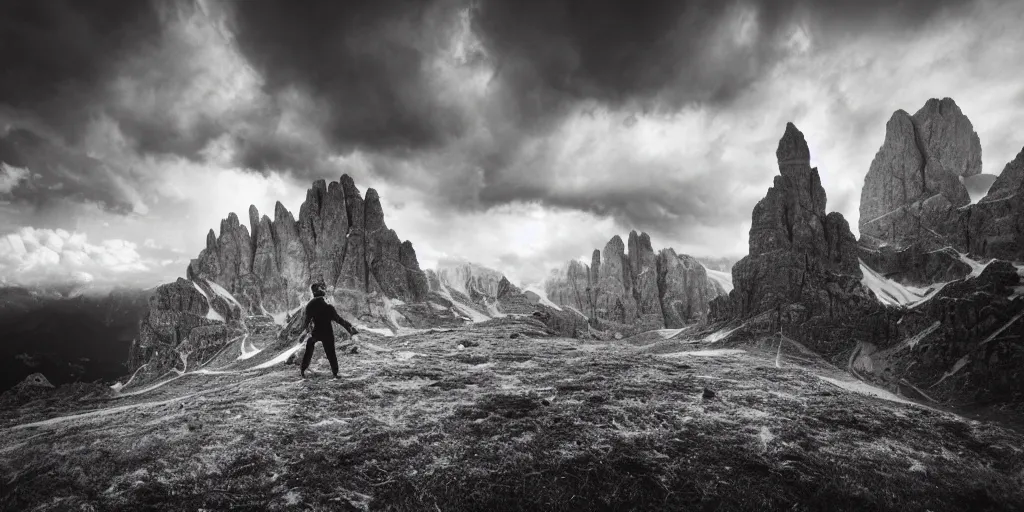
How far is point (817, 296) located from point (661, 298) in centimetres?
8773

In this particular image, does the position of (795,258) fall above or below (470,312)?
above

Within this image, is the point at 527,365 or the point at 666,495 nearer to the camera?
the point at 666,495

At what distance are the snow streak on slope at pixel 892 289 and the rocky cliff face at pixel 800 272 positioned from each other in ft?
18.3

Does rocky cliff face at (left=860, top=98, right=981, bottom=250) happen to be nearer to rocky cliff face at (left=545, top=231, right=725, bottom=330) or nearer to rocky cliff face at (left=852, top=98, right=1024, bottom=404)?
rocky cliff face at (left=852, top=98, right=1024, bottom=404)

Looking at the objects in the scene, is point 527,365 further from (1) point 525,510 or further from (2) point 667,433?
(1) point 525,510

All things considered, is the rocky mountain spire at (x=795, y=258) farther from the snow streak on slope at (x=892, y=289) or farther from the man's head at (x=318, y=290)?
the man's head at (x=318, y=290)

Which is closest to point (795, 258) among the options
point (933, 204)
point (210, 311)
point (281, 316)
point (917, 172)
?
point (933, 204)

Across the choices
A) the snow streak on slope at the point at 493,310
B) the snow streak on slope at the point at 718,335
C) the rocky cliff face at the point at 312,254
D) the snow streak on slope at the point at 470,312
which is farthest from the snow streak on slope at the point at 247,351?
the snow streak on slope at the point at 718,335

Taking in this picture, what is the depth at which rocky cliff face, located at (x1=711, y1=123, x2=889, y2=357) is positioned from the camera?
55062mm

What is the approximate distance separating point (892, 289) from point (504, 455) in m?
89.0

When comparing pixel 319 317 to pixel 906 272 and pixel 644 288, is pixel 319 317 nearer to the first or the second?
pixel 906 272

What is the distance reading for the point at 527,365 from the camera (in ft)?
55.1

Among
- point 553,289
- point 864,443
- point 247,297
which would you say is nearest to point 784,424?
point 864,443

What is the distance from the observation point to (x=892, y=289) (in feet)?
226
